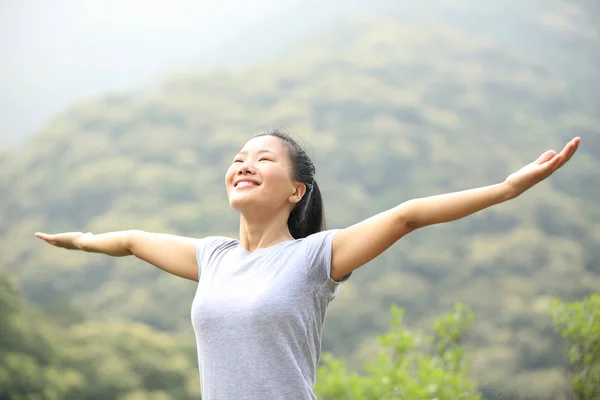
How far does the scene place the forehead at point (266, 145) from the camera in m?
1.39

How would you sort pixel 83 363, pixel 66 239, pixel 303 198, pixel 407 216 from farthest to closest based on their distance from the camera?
pixel 83 363, pixel 66 239, pixel 303 198, pixel 407 216

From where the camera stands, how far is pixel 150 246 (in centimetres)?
147

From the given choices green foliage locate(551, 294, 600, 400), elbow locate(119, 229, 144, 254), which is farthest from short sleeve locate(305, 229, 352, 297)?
green foliage locate(551, 294, 600, 400)

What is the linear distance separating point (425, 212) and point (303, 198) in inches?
15.5

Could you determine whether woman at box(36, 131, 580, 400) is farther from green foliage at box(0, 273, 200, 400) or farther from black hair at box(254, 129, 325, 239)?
green foliage at box(0, 273, 200, 400)

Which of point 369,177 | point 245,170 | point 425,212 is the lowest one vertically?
point 425,212

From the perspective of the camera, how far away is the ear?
55.0 inches

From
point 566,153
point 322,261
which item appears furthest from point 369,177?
point 566,153

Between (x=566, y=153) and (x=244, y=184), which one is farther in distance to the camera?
(x=244, y=184)

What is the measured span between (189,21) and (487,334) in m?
8.24

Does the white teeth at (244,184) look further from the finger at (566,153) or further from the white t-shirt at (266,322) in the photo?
the finger at (566,153)

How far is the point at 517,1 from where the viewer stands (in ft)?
53.7

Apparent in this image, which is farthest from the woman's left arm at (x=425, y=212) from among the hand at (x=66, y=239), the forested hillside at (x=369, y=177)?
the forested hillside at (x=369, y=177)

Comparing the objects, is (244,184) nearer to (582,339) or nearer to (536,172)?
(536,172)
